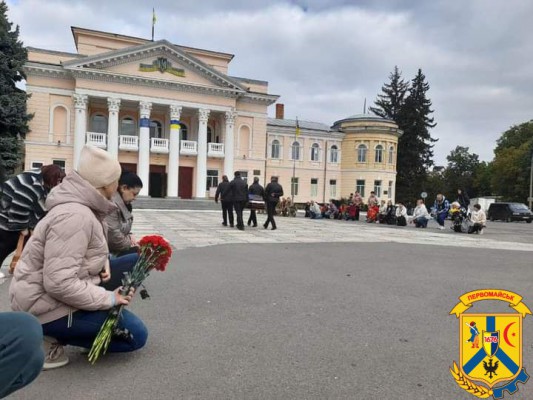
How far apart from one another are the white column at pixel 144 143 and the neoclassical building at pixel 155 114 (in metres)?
A: 0.09

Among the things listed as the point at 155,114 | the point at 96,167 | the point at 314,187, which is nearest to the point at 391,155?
the point at 314,187

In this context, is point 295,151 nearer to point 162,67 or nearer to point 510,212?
point 162,67

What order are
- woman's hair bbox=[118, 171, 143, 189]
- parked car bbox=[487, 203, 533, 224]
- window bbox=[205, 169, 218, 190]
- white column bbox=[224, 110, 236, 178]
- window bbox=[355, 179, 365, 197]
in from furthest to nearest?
window bbox=[355, 179, 365, 197] → window bbox=[205, 169, 218, 190] → white column bbox=[224, 110, 236, 178] → parked car bbox=[487, 203, 533, 224] → woman's hair bbox=[118, 171, 143, 189]

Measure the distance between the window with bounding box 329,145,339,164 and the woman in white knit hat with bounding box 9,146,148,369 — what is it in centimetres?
5199

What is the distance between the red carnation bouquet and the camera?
3184mm

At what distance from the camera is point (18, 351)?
1.84 metres

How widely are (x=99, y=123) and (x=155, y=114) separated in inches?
211

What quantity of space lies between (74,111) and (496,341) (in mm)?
40967

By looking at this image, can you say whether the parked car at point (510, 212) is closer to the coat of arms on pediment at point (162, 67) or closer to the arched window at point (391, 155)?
the arched window at point (391, 155)

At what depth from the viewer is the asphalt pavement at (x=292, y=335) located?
120 inches

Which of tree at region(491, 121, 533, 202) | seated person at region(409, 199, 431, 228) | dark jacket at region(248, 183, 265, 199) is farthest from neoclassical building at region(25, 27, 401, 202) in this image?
tree at region(491, 121, 533, 202)

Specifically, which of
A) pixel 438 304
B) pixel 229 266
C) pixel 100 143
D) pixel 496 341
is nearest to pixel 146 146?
pixel 100 143

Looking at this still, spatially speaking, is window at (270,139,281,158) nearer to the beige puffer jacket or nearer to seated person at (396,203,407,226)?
seated person at (396,203,407,226)

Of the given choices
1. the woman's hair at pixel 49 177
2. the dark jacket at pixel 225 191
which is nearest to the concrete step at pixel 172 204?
A: the dark jacket at pixel 225 191
